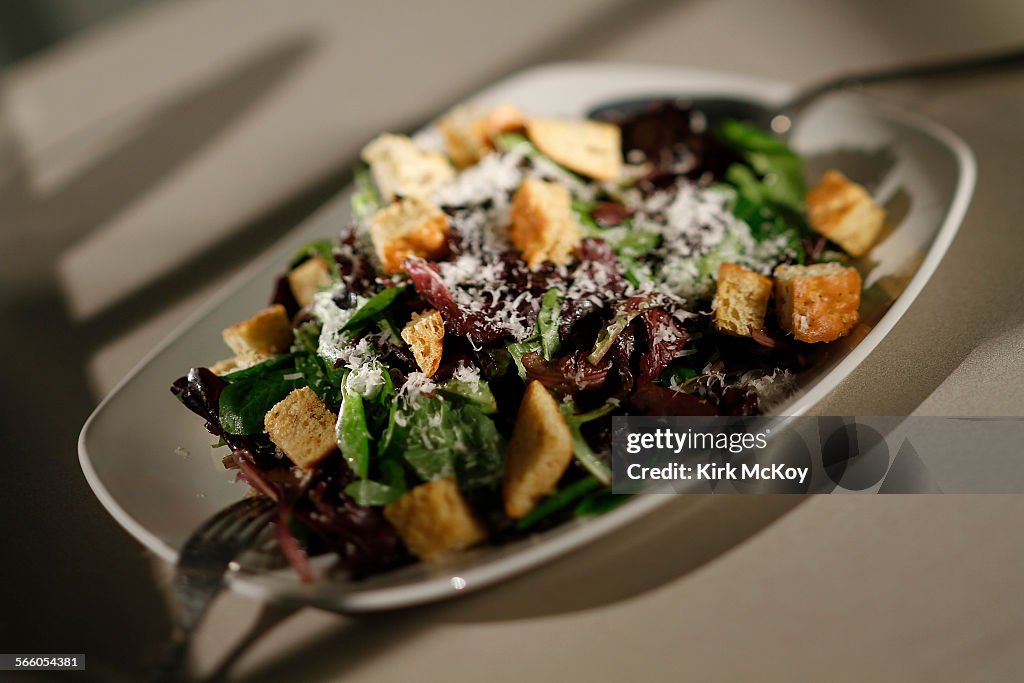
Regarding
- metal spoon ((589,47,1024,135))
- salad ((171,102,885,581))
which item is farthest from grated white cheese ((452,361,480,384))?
metal spoon ((589,47,1024,135))

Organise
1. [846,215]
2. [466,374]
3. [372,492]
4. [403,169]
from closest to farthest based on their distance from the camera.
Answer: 1. [372,492]
2. [466,374]
3. [846,215]
4. [403,169]

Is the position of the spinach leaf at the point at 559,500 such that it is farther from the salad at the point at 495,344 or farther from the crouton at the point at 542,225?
the crouton at the point at 542,225

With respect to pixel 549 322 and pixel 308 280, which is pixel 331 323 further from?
pixel 549 322

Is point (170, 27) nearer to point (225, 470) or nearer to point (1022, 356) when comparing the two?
point (225, 470)

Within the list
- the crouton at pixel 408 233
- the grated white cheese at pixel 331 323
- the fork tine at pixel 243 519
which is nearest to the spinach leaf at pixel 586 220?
the crouton at pixel 408 233

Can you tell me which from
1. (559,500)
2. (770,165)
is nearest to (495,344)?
(559,500)

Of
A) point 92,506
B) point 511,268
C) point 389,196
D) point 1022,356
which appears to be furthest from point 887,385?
point 92,506
